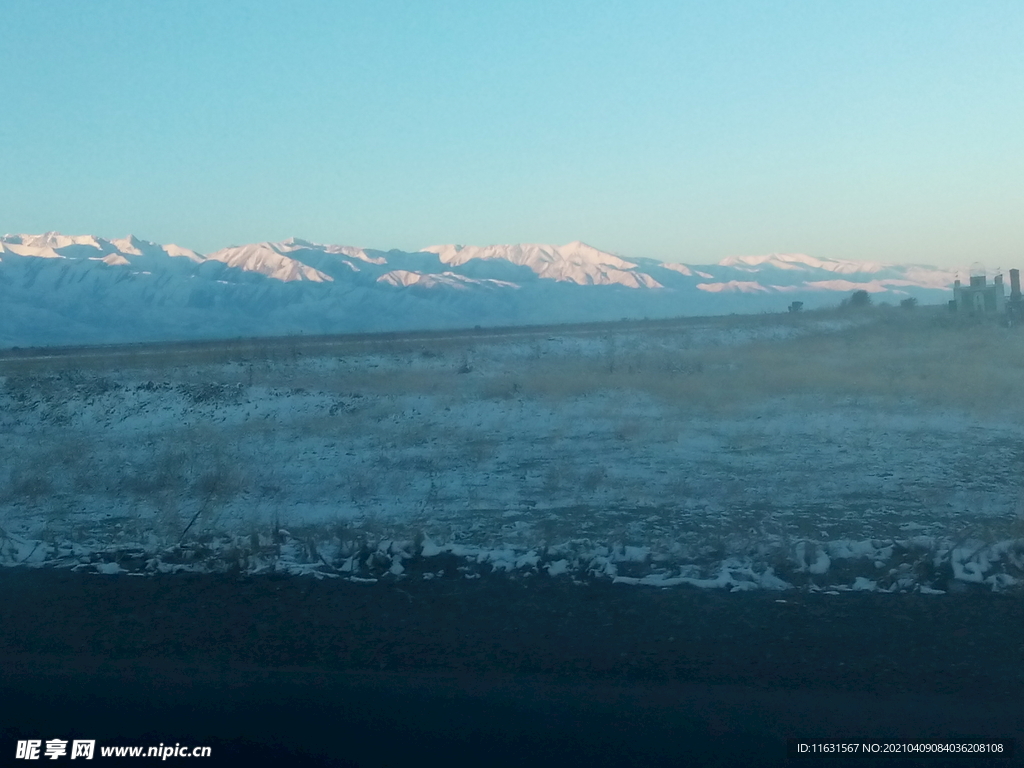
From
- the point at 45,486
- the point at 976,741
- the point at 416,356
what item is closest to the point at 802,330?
the point at 416,356

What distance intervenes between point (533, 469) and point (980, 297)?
103ft

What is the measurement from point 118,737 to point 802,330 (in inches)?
1317

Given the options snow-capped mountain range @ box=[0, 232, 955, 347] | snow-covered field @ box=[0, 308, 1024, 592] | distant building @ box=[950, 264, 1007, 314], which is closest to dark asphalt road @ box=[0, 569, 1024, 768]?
snow-covered field @ box=[0, 308, 1024, 592]

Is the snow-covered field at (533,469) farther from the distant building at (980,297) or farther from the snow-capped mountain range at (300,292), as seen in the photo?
the snow-capped mountain range at (300,292)

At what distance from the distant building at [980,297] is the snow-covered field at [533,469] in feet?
49.0

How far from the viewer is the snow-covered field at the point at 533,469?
9.41 meters

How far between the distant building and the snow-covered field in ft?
49.0

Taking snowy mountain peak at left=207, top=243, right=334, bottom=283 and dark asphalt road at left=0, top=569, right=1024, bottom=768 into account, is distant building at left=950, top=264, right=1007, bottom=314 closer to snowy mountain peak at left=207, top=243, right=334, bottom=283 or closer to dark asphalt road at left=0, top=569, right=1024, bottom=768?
dark asphalt road at left=0, top=569, right=1024, bottom=768

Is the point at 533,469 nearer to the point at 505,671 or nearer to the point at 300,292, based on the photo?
the point at 505,671

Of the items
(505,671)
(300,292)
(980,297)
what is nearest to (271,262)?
(300,292)

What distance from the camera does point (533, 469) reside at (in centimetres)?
1380

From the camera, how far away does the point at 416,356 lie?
26.0 m

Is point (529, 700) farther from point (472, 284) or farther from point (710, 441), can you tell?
point (472, 284)

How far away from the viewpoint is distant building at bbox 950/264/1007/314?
37594 millimetres
